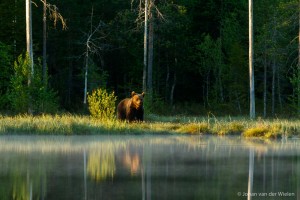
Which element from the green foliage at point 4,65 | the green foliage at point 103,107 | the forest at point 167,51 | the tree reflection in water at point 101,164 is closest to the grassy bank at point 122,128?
the green foliage at point 103,107

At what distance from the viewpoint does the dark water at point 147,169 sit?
422 inches

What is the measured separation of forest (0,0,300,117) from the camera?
4438cm

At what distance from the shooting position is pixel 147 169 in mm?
13578

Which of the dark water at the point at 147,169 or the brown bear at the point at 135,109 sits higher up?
the brown bear at the point at 135,109

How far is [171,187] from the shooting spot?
11242mm

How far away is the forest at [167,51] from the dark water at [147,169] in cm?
2263

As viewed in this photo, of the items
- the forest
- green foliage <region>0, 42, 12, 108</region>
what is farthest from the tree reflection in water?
the forest

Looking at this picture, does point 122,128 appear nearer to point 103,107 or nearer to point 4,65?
point 103,107

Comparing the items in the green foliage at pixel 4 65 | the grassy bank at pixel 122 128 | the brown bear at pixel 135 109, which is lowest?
the grassy bank at pixel 122 128

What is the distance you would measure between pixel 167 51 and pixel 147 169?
40.1m

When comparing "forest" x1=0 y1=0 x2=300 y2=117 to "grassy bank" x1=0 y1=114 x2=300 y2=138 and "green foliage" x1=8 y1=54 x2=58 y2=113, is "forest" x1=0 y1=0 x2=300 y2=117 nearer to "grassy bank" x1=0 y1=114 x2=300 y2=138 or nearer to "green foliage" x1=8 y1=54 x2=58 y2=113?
"green foliage" x1=8 y1=54 x2=58 y2=113

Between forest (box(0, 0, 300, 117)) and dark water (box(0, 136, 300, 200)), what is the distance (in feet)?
74.2

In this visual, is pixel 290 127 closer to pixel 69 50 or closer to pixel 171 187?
pixel 171 187

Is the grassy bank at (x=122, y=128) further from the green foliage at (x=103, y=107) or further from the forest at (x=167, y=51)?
the forest at (x=167, y=51)
